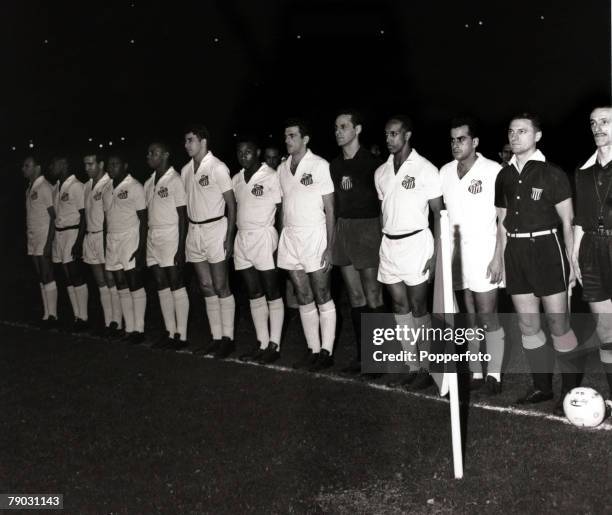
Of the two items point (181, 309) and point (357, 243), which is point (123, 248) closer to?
point (181, 309)

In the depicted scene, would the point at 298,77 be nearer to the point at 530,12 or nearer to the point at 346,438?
the point at 530,12

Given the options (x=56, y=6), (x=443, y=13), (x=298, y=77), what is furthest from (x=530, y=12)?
(x=56, y=6)

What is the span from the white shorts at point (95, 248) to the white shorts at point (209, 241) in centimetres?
211

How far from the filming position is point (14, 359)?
27.1ft

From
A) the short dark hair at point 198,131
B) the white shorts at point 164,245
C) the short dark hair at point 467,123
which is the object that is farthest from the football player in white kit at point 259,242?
the short dark hair at point 467,123

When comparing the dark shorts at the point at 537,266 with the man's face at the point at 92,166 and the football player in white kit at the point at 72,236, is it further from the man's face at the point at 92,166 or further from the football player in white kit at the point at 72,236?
the football player in white kit at the point at 72,236

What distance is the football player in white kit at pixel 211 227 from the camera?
7.42 meters

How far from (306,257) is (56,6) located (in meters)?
4.03

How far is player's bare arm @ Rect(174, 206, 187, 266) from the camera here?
7848mm

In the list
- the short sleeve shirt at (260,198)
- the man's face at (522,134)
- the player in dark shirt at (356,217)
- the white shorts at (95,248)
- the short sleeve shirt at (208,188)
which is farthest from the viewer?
the white shorts at (95,248)

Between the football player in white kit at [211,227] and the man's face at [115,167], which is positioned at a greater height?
the man's face at [115,167]

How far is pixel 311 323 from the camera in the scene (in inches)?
270

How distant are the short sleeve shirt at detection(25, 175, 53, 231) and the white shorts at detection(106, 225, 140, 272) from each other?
158 cm

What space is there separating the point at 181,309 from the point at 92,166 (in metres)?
2.32
